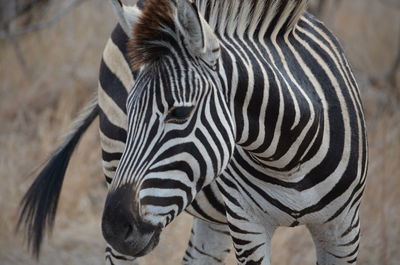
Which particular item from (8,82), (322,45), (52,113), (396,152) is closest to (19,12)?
(8,82)

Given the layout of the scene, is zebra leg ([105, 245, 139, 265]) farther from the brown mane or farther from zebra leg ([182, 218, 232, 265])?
the brown mane

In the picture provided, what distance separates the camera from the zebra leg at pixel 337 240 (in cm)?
315

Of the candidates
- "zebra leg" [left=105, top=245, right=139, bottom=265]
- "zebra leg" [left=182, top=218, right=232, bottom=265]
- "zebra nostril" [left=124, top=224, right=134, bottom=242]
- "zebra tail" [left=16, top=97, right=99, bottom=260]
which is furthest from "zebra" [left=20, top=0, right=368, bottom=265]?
"zebra tail" [left=16, top=97, right=99, bottom=260]

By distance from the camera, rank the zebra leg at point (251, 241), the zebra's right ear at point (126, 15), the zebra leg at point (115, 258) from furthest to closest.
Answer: the zebra leg at point (115, 258) → the zebra leg at point (251, 241) → the zebra's right ear at point (126, 15)

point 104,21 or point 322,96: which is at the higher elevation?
point 322,96

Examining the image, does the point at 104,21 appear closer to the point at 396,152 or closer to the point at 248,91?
the point at 396,152

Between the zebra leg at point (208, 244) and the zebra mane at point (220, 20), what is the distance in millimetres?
1462

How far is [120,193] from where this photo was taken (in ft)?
8.13

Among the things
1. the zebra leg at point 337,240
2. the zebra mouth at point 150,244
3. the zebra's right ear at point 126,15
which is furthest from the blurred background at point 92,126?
the zebra mouth at point 150,244

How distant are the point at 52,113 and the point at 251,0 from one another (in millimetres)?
5191

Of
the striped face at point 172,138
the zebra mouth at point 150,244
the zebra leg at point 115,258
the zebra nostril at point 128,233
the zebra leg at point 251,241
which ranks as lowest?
the zebra leg at point 115,258

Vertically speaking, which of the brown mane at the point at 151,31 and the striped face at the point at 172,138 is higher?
the brown mane at the point at 151,31

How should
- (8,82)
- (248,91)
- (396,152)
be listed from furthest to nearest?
(8,82) → (396,152) → (248,91)

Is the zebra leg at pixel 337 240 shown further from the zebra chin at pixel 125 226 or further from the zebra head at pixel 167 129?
the zebra chin at pixel 125 226
